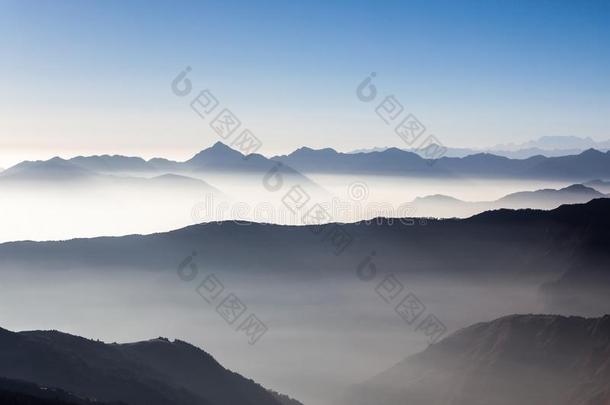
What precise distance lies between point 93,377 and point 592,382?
73.6 metres

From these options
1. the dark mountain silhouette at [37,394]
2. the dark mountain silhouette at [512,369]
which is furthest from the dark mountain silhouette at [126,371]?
the dark mountain silhouette at [512,369]

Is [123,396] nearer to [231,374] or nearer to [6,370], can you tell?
[6,370]

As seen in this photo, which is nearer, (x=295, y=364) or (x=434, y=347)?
(x=434, y=347)

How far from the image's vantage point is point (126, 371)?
81.5m

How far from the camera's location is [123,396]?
76.2 meters

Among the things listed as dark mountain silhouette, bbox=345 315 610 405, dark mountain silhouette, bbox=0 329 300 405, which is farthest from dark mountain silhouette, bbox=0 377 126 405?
dark mountain silhouette, bbox=345 315 610 405

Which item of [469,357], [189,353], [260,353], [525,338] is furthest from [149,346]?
[260,353]

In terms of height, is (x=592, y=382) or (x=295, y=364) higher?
(x=295, y=364)

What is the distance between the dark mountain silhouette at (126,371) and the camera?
7619 cm

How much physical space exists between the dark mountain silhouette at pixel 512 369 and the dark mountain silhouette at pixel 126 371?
30364mm

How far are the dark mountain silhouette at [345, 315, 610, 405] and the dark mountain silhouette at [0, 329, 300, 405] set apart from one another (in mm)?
30364

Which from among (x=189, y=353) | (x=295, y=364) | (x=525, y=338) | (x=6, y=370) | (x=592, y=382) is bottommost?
(x=592, y=382)

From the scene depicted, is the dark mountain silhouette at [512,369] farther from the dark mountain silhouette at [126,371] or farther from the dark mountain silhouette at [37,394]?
the dark mountain silhouette at [37,394]

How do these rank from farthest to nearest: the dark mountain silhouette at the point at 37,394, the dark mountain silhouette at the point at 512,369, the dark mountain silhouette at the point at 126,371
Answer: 1. the dark mountain silhouette at the point at 512,369
2. the dark mountain silhouette at the point at 126,371
3. the dark mountain silhouette at the point at 37,394
